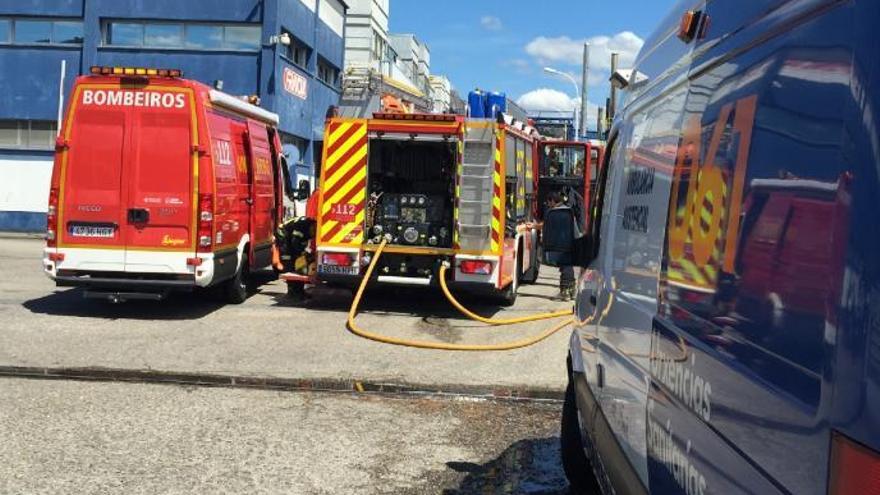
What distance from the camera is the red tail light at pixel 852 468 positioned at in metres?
1.29

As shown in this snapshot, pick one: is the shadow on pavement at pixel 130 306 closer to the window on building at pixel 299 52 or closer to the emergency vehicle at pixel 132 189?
the emergency vehicle at pixel 132 189

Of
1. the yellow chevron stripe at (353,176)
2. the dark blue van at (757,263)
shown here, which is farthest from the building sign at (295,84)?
the dark blue van at (757,263)

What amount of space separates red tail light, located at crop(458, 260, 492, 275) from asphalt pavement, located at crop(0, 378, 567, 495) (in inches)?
151

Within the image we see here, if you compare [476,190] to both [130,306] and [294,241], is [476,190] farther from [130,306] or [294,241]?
[130,306]

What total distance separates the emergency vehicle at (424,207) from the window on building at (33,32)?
723 inches

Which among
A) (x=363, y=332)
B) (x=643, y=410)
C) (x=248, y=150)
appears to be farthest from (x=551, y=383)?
(x=248, y=150)

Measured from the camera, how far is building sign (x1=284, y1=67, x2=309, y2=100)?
25.8 meters

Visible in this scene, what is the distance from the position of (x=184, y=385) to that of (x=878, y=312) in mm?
6475

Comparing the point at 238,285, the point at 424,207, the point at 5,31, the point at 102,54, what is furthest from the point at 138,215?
the point at 5,31

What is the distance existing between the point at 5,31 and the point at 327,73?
1087cm

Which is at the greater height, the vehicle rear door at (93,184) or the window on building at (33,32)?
the window on building at (33,32)

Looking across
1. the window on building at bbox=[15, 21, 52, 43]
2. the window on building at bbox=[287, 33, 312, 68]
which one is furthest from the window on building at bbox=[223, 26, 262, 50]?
the window on building at bbox=[15, 21, 52, 43]

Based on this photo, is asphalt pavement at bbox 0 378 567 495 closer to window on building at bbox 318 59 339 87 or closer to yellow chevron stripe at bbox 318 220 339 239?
yellow chevron stripe at bbox 318 220 339 239

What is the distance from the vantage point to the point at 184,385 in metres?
7.04
